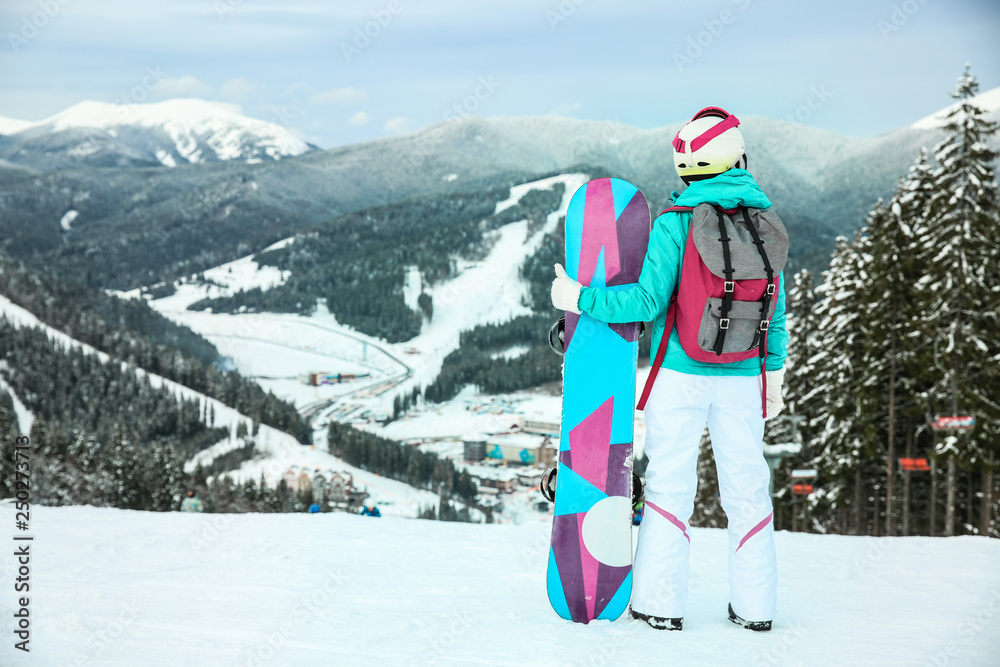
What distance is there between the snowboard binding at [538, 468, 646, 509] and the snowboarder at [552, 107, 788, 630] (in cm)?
12

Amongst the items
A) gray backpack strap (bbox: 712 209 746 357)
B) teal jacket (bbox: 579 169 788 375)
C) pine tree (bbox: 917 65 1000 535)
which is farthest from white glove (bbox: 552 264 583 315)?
pine tree (bbox: 917 65 1000 535)

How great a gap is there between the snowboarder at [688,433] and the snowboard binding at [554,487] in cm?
12

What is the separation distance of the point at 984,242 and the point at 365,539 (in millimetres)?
14324

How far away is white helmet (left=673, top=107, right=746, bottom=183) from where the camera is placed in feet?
9.80

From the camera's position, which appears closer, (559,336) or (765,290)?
(765,290)

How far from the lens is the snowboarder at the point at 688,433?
284 cm

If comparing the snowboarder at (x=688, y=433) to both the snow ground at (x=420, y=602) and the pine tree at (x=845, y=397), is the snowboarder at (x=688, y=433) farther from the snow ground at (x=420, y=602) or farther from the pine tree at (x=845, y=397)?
the pine tree at (x=845, y=397)

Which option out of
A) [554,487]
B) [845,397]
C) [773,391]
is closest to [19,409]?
[845,397]

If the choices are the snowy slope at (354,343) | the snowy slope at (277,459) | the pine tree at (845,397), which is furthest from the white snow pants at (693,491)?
the snowy slope at (354,343)

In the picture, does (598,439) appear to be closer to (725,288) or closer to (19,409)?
(725,288)

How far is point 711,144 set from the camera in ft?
9.80

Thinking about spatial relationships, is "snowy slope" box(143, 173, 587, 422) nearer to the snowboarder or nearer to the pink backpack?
the snowboarder

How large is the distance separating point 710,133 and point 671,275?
67cm

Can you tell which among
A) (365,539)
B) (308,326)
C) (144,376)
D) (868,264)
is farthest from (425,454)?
(308,326)
